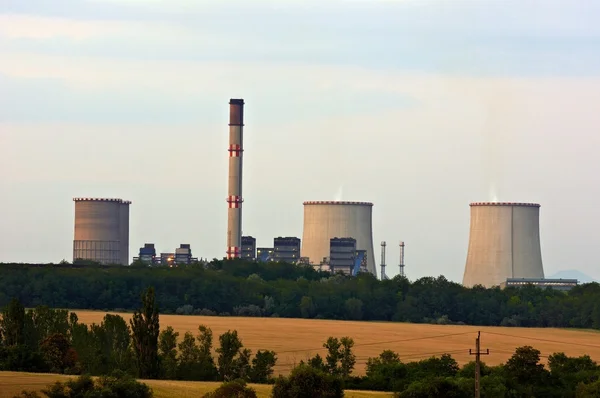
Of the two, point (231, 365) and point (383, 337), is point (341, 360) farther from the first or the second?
point (383, 337)

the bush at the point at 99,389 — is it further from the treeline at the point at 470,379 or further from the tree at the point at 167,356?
the tree at the point at 167,356

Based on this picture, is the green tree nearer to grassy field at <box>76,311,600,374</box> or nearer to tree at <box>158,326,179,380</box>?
tree at <box>158,326,179,380</box>

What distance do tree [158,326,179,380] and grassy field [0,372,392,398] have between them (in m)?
9.28

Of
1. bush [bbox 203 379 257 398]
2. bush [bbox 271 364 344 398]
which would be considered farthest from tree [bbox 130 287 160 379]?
bush [bbox 203 379 257 398]

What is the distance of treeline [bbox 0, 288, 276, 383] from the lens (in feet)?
292

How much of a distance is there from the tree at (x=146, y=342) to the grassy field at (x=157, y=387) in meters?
7.26

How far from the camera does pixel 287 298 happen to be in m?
178

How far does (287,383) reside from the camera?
246 feet

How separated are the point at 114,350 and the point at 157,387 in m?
20.9

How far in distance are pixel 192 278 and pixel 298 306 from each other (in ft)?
48.2

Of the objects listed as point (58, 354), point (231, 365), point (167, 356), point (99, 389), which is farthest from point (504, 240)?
point (99, 389)

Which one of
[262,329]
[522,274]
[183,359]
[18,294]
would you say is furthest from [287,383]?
[522,274]

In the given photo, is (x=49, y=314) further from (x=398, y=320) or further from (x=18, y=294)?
(x=398, y=320)

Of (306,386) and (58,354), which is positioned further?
(58,354)
